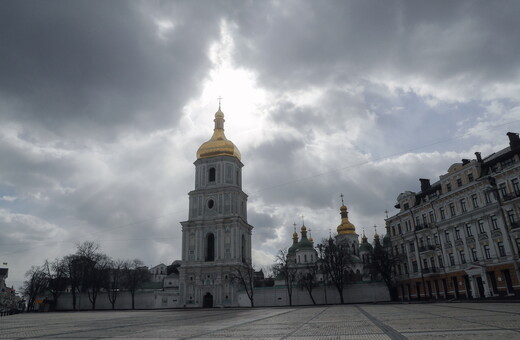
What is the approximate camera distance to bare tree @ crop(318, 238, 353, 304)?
5450 cm

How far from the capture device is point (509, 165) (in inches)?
1390

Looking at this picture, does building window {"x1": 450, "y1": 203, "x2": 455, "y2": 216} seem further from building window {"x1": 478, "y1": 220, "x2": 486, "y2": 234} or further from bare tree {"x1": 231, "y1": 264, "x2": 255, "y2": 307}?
bare tree {"x1": 231, "y1": 264, "x2": 255, "y2": 307}

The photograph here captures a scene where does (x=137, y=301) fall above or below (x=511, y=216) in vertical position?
below

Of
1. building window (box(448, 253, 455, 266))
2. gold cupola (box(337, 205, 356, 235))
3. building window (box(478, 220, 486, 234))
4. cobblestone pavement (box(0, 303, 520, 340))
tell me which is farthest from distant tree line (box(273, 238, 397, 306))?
cobblestone pavement (box(0, 303, 520, 340))

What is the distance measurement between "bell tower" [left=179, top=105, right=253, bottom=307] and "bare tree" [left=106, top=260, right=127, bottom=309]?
522 inches

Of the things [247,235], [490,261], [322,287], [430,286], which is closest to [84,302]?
[247,235]

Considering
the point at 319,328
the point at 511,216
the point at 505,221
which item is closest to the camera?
the point at 319,328

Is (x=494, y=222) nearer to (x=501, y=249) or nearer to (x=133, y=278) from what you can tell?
(x=501, y=249)

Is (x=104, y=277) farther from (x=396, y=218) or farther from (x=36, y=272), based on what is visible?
(x=396, y=218)

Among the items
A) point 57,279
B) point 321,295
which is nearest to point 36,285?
point 57,279

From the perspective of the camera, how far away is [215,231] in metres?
63.6

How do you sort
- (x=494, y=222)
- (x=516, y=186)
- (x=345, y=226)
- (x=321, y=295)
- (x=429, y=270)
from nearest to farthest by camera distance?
1. (x=516, y=186)
2. (x=494, y=222)
3. (x=429, y=270)
4. (x=321, y=295)
5. (x=345, y=226)

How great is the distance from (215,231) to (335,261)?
20214mm

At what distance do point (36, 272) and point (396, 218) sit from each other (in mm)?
66323
